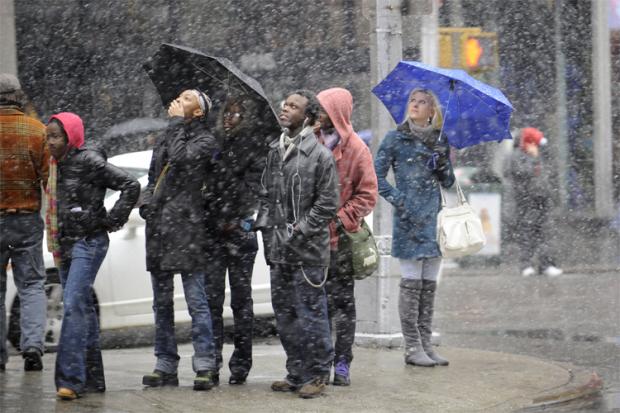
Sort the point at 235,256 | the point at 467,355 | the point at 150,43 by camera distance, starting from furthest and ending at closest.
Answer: the point at 150,43 < the point at 467,355 < the point at 235,256

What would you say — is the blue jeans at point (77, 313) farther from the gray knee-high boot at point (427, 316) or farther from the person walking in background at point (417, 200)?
the gray knee-high boot at point (427, 316)

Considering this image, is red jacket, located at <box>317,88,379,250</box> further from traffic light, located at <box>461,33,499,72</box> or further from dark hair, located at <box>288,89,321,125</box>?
traffic light, located at <box>461,33,499,72</box>

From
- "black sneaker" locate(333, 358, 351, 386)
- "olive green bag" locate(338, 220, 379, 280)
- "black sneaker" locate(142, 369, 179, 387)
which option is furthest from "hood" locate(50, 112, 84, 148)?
"black sneaker" locate(333, 358, 351, 386)

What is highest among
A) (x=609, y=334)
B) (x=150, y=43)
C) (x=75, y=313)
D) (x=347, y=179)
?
(x=150, y=43)

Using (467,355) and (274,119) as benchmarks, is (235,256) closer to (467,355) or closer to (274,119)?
(274,119)

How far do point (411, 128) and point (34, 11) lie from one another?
1319cm

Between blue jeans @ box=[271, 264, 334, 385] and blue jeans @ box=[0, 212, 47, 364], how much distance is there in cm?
186

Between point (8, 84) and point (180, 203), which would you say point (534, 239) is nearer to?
point (8, 84)

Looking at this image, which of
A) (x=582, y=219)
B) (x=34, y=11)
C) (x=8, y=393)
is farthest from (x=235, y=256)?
(x=582, y=219)

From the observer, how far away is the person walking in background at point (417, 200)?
944 centimetres

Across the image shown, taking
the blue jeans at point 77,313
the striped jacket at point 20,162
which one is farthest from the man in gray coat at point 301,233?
the striped jacket at point 20,162

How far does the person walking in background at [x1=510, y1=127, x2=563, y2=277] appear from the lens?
17.3 m

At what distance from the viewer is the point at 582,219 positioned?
24906 millimetres

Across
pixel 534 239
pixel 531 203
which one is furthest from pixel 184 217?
pixel 531 203
